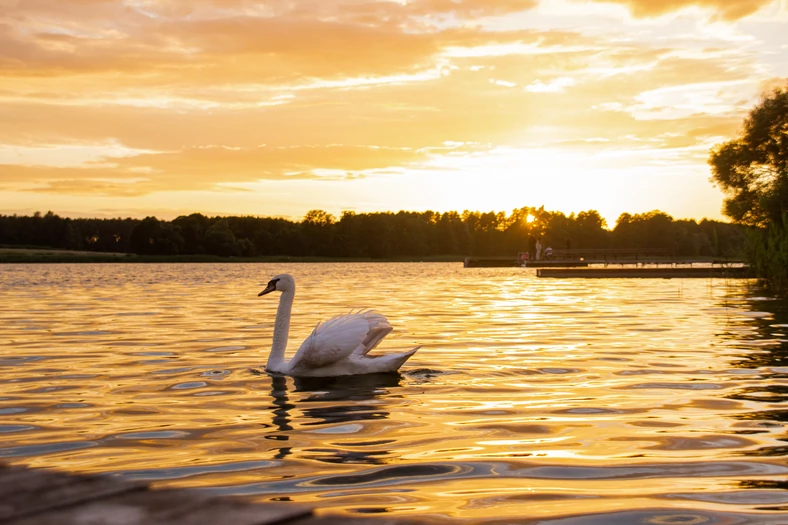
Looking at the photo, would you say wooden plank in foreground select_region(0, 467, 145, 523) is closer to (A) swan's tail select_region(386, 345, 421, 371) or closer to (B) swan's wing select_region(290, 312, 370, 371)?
(B) swan's wing select_region(290, 312, 370, 371)

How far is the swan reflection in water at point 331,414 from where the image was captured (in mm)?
6668

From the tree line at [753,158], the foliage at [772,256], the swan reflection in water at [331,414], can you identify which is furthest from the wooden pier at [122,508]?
the tree line at [753,158]

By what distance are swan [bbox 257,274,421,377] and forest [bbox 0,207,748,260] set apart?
14864cm

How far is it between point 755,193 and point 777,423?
206 feet

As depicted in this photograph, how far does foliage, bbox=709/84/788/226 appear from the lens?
65.1 meters

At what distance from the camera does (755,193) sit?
213ft

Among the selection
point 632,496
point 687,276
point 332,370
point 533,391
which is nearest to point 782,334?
point 533,391

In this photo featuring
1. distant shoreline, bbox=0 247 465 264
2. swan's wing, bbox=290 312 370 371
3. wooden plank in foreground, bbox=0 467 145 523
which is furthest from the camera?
distant shoreline, bbox=0 247 465 264

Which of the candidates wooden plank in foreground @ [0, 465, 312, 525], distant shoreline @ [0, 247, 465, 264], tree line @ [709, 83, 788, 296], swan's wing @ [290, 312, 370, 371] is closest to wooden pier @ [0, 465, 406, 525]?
wooden plank in foreground @ [0, 465, 312, 525]

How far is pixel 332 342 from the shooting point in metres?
10.5

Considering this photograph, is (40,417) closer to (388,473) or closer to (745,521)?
(388,473)

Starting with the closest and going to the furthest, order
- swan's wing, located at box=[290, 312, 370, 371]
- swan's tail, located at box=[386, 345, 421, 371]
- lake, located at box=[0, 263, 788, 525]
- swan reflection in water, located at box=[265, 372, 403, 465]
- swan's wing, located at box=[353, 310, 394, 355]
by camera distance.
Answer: lake, located at box=[0, 263, 788, 525] < swan reflection in water, located at box=[265, 372, 403, 465] < swan's wing, located at box=[290, 312, 370, 371] < swan's tail, located at box=[386, 345, 421, 371] < swan's wing, located at box=[353, 310, 394, 355]

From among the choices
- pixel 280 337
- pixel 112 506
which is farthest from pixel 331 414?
pixel 112 506

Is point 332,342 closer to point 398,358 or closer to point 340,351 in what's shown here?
point 340,351
